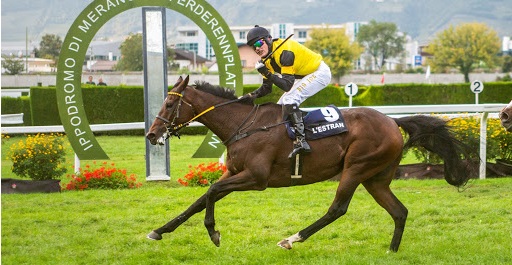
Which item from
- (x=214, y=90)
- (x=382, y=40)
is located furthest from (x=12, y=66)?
(x=382, y=40)

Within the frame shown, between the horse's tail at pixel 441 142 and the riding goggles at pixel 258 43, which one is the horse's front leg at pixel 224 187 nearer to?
the riding goggles at pixel 258 43

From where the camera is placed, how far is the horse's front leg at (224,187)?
242 inches

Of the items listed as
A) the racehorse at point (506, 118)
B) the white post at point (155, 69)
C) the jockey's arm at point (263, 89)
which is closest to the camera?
the jockey's arm at point (263, 89)

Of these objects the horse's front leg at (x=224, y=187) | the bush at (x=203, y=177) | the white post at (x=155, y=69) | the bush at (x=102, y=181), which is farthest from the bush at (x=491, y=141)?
the horse's front leg at (x=224, y=187)

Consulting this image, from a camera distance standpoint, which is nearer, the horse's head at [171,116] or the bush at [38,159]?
the horse's head at [171,116]

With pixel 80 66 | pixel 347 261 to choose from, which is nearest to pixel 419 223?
pixel 347 261

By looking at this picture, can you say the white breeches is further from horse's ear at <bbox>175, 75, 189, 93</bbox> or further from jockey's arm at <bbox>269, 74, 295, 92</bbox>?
horse's ear at <bbox>175, 75, 189, 93</bbox>

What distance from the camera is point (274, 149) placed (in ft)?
20.9

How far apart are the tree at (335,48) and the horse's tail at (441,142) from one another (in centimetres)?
7138

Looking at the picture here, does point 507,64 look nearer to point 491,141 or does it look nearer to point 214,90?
point 491,141

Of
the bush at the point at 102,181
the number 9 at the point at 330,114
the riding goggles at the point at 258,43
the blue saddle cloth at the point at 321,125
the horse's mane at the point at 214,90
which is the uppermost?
the riding goggles at the point at 258,43

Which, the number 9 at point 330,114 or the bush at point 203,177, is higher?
the number 9 at point 330,114

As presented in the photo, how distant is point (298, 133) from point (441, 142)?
56.3 inches

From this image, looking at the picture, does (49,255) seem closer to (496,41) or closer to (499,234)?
(499,234)
